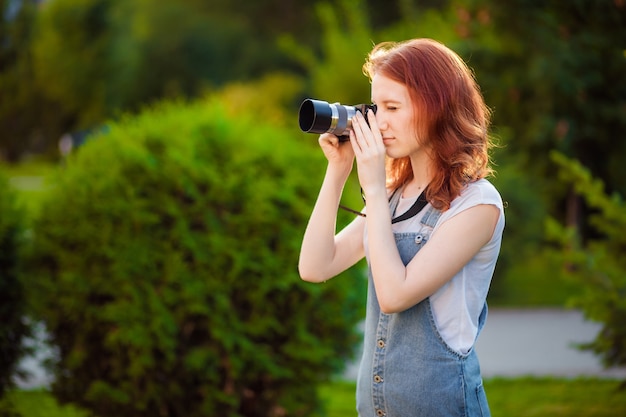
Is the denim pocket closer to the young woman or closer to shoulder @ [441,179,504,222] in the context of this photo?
the young woman

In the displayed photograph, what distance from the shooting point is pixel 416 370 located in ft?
7.39

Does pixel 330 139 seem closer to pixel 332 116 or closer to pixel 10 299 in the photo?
pixel 332 116

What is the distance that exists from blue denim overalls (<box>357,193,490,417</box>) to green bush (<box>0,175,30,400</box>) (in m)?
2.63

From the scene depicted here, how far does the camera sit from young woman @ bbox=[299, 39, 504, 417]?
Result: 221 cm

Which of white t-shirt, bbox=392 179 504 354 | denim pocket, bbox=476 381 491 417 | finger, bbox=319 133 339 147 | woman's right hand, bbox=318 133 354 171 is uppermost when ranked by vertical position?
finger, bbox=319 133 339 147

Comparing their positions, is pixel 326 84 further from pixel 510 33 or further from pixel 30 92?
pixel 30 92

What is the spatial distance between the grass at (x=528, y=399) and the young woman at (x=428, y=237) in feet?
9.32

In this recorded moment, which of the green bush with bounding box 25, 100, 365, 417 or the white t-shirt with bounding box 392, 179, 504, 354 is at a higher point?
the green bush with bounding box 25, 100, 365, 417

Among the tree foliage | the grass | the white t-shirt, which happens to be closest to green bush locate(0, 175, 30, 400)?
the grass

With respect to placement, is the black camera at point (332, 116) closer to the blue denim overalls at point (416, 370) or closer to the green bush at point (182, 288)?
the blue denim overalls at point (416, 370)

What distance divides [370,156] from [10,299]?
2821 millimetres

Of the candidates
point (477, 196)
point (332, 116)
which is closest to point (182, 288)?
point (332, 116)

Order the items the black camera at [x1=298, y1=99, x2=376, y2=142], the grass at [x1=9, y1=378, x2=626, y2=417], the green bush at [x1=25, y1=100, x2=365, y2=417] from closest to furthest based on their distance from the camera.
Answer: the black camera at [x1=298, y1=99, x2=376, y2=142], the green bush at [x1=25, y1=100, x2=365, y2=417], the grass at [x1=9, y1=378, x2=626, y2=417]

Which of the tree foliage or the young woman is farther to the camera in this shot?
the tree foliage
